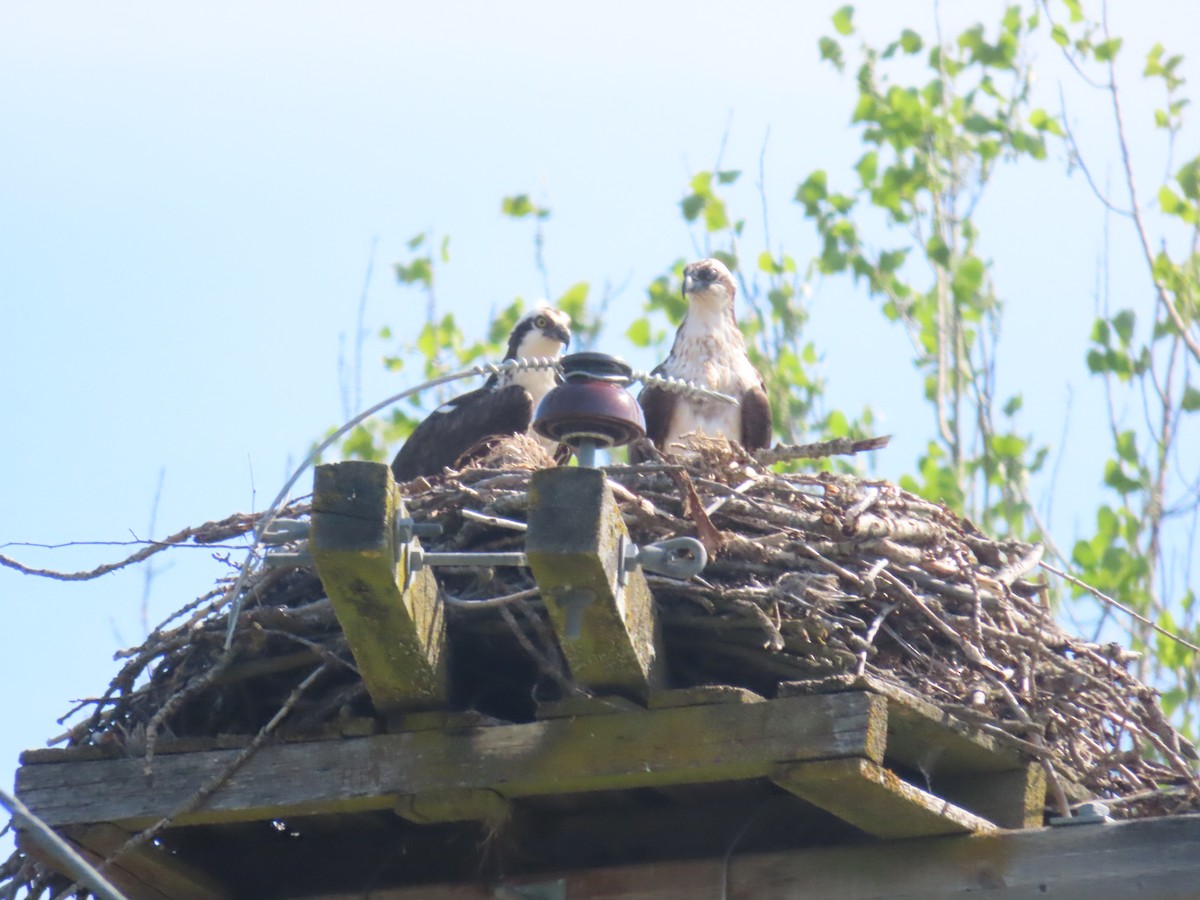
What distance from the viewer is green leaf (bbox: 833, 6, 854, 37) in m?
12.8

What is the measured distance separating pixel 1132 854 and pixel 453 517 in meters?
1.89

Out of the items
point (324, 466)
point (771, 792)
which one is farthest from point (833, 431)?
Answer: point (324, 466)

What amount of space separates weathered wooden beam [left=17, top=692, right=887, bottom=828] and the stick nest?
0.09 metres

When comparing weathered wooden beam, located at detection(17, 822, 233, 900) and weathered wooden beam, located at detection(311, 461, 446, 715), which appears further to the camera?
weathered wooden beam, located at detection(17, 822, 233, 900)

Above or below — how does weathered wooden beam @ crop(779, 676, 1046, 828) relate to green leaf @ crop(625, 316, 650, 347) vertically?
below

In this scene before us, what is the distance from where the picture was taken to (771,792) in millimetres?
4293

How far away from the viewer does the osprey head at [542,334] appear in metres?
8.84

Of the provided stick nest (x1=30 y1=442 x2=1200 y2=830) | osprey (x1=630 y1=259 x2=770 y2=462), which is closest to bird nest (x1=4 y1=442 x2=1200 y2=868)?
stick nest (x1=30 y1=442 x2=1200 y2=830)

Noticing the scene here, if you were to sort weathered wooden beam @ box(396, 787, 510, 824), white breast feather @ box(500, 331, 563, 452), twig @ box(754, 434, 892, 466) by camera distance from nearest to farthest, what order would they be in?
weathered wooden beam @ box(396, 787, 510, 824), twig @ box(754, 434, 892, 466), white breast feather @ box(500, 331, 563, 452)

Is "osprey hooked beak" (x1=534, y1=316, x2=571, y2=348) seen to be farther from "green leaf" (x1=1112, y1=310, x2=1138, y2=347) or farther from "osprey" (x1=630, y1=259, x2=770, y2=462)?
"green leaf" (x1=1112, y1=310, x2=1138, y2=347)

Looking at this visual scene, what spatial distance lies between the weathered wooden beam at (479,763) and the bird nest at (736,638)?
74 millimetres

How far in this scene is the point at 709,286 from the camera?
838cm

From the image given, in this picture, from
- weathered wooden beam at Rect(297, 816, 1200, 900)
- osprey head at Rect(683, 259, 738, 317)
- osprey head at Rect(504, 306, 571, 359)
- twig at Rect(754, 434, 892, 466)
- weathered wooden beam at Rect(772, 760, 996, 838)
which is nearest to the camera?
weathered wooden beam at Rect(772, 760, 996, 838)

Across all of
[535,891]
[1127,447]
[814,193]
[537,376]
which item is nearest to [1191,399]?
[1127,447]
